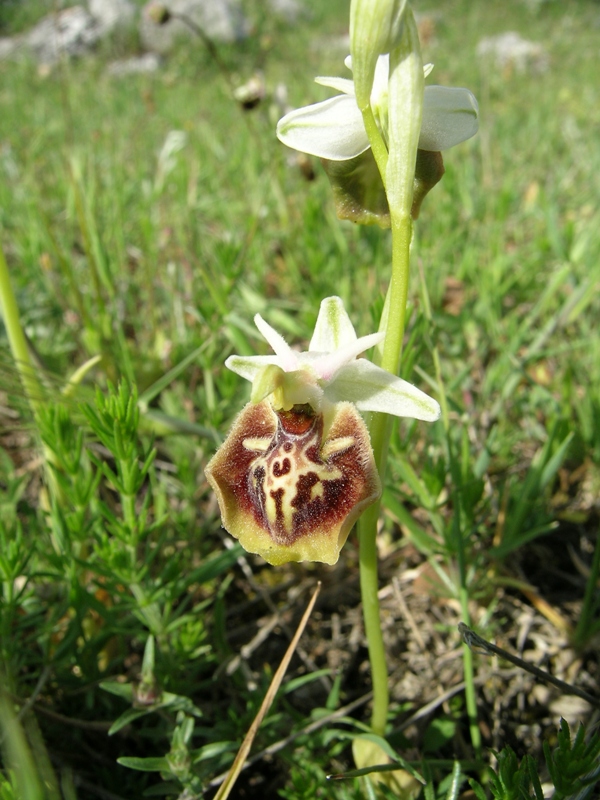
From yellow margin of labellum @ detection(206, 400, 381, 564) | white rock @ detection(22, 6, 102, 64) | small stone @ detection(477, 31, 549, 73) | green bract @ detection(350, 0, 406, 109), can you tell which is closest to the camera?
green bract @ detection(350, 0, 406, 109)

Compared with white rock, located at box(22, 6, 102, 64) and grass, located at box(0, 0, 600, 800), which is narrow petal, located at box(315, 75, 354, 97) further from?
white rock, located at box(22, 6, 102, 64)

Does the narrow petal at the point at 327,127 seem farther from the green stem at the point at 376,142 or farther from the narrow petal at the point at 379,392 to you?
the narrow petal at the point at 379,392

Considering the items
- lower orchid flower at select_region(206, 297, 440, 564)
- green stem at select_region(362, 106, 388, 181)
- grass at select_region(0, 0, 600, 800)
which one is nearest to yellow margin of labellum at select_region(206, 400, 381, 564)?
lower orchid flower at select_region(206, 297, 440, 564)

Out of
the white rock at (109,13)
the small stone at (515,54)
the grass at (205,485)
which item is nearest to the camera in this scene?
the grass at (205,485)

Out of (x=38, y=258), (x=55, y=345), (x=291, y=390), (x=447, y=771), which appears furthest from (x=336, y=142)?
(x=38, y=258)

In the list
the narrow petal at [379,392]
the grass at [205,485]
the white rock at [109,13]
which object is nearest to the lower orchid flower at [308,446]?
the narrow petal at [379,392]
